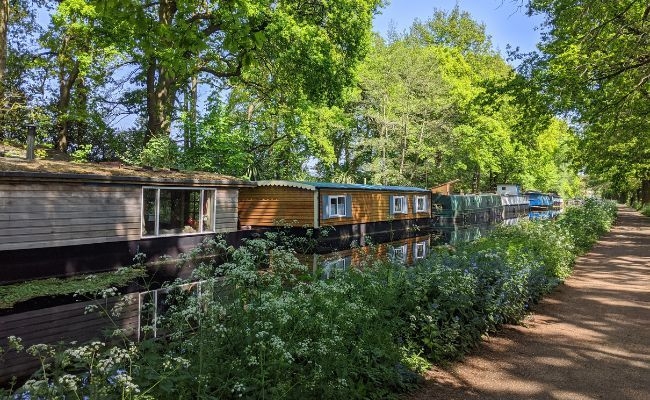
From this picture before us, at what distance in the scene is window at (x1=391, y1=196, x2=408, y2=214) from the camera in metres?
25.2

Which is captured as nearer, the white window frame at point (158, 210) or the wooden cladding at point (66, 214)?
the wooden cladding at point (66, 214)

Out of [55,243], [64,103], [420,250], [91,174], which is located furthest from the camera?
[64,103]

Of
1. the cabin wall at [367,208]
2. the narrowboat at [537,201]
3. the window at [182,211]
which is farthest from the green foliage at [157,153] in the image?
the narrowboat at [537,201]

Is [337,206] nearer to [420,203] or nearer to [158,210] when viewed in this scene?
[158,210]

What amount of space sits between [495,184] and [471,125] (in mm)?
13838

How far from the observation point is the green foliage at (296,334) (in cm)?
276

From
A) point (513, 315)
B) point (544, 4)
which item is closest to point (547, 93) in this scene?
point (544, 4)

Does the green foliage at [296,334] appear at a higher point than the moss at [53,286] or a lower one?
higher

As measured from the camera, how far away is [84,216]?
502 inches

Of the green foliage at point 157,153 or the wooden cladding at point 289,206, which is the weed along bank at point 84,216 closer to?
the wooden cladding at point 289,206

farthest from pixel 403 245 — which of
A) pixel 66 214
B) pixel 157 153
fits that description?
pixel 66 214

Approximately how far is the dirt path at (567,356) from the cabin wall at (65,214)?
10.7 meters

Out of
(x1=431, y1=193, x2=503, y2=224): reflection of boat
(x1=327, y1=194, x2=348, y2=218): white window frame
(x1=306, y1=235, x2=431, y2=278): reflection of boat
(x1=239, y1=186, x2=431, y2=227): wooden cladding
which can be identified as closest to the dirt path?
(x1=306, y1=235, x2=431, y2=278): reflection of boat

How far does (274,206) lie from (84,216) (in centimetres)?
798
